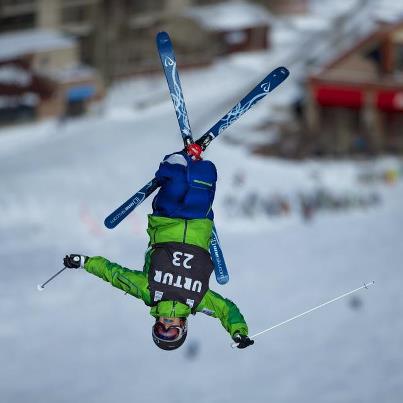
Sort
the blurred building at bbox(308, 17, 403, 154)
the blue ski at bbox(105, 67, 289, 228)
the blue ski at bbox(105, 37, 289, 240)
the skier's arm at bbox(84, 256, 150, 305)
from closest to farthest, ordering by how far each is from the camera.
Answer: the blue ski at bbox(105, 37, 289, 240) < the skier's arm at bbox(84, 256, 150, 305) < the blue ski at bbox(105, 67, 289, 228) < the blurred building at bbox(308, 17, 403, 154)

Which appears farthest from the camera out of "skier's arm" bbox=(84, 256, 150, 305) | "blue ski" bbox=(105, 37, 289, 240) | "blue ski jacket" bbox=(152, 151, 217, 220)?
"skier's arm" bbox=(84, 256, 150, 305)

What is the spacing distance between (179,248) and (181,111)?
59.6 inches

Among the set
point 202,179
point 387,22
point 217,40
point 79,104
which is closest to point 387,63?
point 387,22

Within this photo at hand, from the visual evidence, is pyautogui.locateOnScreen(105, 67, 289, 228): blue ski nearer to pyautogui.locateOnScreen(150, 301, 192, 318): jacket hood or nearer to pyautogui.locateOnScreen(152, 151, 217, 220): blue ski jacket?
pyautogui.locateOnScreen(152, 151, 217, 220): blue ski jacket

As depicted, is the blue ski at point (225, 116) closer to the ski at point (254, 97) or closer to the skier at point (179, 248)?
the ski at point (254, 97)

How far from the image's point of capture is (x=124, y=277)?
11109 mm

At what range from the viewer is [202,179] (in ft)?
35.4

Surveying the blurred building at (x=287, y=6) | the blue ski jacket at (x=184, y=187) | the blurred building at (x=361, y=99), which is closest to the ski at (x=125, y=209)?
the blue ski jacket at (x=184, y=187)

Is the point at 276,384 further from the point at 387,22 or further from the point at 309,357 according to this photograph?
the point at 387,22

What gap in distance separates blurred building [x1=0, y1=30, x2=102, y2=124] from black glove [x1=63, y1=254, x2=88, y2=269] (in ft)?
62.8

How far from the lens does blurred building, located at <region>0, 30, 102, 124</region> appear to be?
97.3ft

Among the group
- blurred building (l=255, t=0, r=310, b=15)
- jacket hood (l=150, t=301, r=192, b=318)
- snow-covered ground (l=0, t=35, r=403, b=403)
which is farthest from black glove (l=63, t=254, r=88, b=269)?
blurred building (l=255, t=0, r=310, b=15)

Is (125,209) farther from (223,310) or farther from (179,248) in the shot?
(223,310)

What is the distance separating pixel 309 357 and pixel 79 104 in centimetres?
1190
